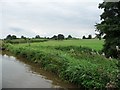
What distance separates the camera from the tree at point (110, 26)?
16.2 meters

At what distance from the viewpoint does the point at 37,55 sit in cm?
1764

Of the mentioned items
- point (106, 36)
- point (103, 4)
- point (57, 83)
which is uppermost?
point (103, 4)

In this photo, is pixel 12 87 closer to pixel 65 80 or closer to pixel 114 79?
pixel 65 80

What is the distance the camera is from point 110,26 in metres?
16.2

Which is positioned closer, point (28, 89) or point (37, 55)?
point (28, 89)

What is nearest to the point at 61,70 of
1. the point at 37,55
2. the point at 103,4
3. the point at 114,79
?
the point at 114,79

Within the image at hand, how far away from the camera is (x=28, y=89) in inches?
360

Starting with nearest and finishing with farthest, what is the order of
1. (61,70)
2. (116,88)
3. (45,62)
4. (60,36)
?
(116,88), (61,70), (45,62), (60,36)

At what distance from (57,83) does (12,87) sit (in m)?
2.05

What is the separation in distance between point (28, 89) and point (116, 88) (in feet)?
10.1

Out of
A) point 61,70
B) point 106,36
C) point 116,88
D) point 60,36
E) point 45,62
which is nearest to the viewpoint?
point 116,88

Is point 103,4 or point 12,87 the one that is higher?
point 103,4

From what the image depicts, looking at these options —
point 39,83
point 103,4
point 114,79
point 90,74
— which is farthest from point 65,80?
point 103,4

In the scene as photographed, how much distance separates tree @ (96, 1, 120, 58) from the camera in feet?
53.0
